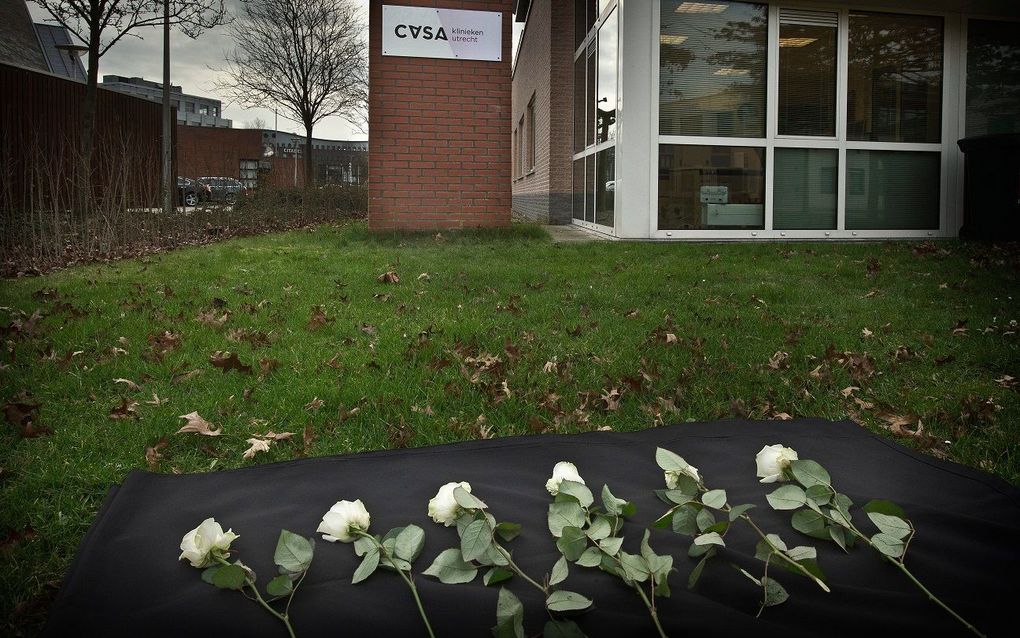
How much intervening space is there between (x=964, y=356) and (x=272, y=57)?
949 inches

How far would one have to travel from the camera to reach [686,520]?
6.44 ft

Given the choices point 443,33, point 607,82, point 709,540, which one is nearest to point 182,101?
point 443,33

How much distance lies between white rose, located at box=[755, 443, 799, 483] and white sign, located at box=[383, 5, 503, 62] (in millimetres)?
8944

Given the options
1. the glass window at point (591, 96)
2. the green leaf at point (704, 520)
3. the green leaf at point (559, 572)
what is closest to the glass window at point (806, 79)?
the glass window at point (591, 96)

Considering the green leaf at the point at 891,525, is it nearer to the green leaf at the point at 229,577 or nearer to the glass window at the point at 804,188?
the green leaf at the point at 229,577

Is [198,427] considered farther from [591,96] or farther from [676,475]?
[591,96]

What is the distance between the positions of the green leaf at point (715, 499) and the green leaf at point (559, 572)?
480 millimetres

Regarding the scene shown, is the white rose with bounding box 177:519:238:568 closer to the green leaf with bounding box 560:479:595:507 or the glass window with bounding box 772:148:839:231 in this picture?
the green leaf with bounding box 560:479:595:507

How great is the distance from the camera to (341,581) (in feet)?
Result: 5.82

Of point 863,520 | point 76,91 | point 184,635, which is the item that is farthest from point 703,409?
point 76,91

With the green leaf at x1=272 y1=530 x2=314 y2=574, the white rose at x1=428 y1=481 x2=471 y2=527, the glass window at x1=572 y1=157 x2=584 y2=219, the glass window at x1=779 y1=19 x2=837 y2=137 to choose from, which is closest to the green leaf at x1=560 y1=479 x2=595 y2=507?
the white rose at x1=428 y1=481 x2=471 y2=527

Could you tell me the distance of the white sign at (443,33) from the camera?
32.9ft

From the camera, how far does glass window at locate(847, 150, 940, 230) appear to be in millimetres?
10727

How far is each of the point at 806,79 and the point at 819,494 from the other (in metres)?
9.69
